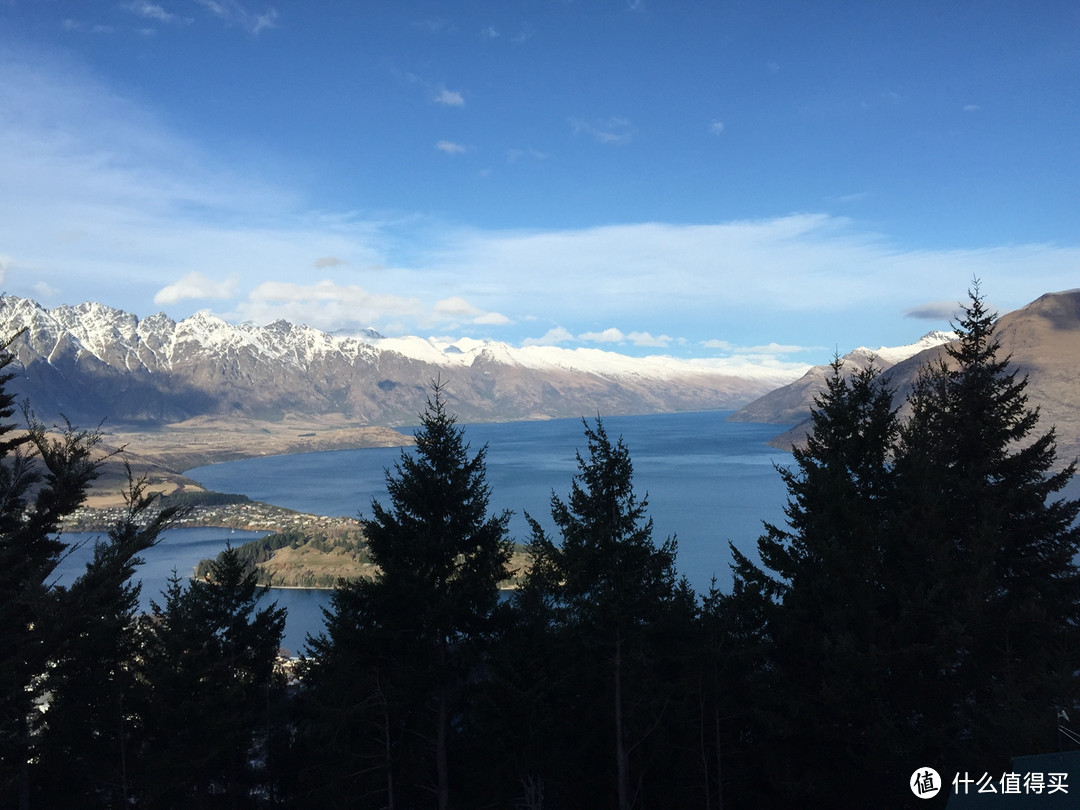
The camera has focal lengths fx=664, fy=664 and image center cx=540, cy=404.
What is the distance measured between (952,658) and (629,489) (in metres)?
7.75

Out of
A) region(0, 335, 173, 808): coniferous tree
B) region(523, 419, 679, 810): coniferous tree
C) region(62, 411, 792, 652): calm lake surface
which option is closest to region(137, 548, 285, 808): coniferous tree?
region(0, 335, 173, 808): coniferous tree

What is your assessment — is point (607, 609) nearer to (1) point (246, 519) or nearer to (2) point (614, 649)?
(2) point (614, 649)

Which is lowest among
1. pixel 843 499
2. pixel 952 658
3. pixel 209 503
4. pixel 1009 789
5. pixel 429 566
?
pixel 209 503

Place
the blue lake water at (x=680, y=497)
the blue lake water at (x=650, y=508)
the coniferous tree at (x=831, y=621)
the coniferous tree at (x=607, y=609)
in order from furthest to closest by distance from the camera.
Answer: the blue lake water at (x=680, y=497)
the blue lake water at (x=650, y=508)
the coniferous tree at (x=607, y=609)
the coniferous tree at (x=831, y=621)

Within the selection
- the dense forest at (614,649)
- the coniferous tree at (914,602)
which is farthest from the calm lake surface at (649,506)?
the dense forest at (614,649)

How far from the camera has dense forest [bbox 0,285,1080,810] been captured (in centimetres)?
1362

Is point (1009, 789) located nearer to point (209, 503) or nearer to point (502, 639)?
point (502, 639)

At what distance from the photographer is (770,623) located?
16.9m

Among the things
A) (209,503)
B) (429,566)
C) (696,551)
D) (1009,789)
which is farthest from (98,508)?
(1009,789)

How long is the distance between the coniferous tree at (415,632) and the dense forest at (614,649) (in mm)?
63

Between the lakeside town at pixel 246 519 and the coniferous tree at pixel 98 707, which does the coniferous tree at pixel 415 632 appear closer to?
the coniferous tree at pixel 98 707

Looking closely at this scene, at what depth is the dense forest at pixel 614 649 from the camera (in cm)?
1362
